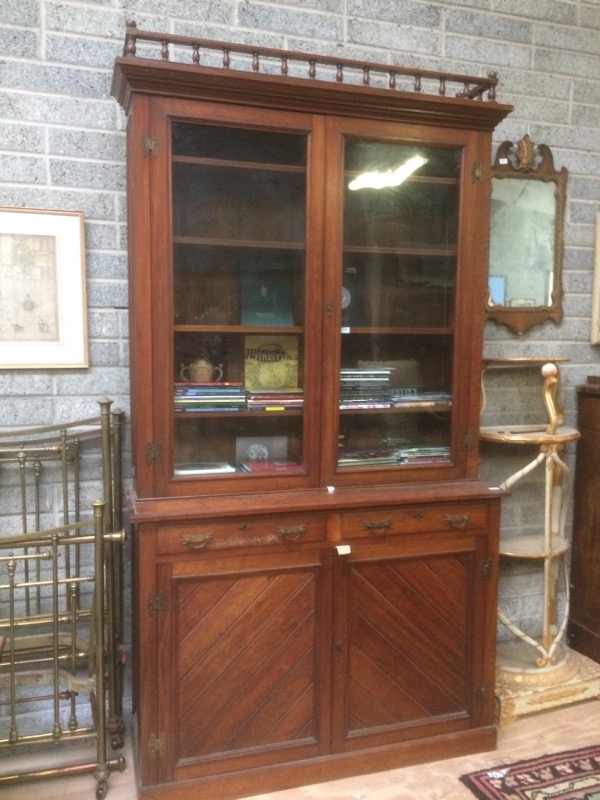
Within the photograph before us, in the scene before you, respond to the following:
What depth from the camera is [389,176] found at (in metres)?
1.97

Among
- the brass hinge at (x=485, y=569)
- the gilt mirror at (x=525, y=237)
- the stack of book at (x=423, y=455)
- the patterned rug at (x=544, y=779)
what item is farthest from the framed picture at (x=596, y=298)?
the patterned rug at (x=544, y=779)

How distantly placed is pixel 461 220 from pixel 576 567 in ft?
5.04

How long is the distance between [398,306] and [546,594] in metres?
1.22

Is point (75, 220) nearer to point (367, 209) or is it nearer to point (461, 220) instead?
point (367, 209)

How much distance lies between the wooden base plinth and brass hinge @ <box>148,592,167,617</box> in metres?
1.23

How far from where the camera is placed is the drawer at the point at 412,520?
1.89 m

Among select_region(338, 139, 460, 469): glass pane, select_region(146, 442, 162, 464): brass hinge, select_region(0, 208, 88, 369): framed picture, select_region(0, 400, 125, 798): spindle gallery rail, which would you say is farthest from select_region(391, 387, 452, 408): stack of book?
select_region(0, 208, 88, 369): framed picture

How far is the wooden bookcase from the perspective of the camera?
68.9 inches

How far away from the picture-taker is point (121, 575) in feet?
6.63

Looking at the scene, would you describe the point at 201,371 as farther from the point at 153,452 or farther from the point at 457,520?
the point at 457,520

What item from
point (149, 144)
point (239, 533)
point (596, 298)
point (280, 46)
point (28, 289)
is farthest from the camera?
point (596, 298)

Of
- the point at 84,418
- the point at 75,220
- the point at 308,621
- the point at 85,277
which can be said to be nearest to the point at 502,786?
the point at 308,621

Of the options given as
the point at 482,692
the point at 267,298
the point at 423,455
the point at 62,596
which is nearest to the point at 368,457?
the point at 423,455

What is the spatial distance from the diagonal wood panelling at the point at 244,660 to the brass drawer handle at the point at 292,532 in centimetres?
10
